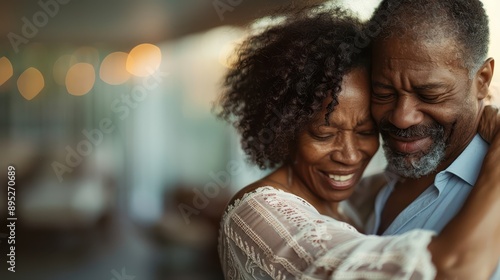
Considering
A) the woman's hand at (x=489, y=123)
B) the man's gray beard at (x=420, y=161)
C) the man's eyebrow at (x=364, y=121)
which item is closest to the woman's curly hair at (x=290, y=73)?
the man's eyebrow at (x=364, y=121)

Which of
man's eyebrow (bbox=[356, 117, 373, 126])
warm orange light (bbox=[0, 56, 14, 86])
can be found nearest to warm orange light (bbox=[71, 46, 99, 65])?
warm orange light (bbox=[0, 56, 14, 86])

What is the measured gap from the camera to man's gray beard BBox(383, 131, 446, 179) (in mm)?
1749

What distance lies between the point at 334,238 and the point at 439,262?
237 millimetres

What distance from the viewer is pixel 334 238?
1414mm

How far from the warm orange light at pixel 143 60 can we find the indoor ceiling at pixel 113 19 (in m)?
0.06

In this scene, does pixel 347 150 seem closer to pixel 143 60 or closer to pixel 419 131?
pixel 419 131

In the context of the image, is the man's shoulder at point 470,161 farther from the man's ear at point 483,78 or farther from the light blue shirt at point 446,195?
the man's ear at point 483,78

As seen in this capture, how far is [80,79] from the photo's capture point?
10.8 ft

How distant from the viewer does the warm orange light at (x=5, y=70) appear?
9.06ft
